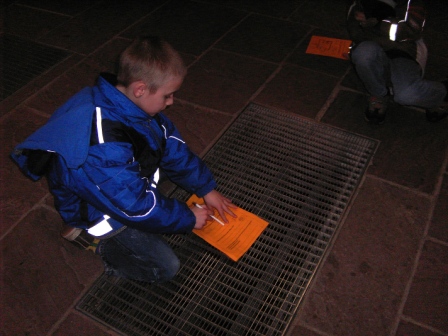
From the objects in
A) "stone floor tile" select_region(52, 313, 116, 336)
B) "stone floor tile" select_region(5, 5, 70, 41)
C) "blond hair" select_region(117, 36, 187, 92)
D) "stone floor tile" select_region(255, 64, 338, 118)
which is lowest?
"stone floor tile" select_region(52, 313, 116, 336)

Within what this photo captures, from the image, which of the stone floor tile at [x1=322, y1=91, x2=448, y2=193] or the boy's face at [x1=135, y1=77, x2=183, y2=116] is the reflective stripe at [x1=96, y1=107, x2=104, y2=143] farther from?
the stone floor tile at [x1=322, y1=91, x2=448, y2=193]

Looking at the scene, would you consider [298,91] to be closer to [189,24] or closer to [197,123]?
[197,123]

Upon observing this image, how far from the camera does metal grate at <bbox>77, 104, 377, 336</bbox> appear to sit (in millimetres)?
1979

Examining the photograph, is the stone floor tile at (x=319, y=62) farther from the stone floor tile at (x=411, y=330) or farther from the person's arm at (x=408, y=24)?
the stone floor tile at (x=411, y=330)

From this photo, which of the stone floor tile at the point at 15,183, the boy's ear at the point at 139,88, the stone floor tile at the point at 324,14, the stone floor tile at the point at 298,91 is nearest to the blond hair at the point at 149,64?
the boy's ear at the point at 139,88

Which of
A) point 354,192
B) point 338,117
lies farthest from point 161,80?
point 338,117

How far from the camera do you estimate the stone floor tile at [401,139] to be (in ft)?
8.30

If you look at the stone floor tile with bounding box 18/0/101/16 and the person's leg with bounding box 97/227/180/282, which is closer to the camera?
the person's leg with bounding box 97/227/180/282

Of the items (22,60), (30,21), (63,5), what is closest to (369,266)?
(22,60)

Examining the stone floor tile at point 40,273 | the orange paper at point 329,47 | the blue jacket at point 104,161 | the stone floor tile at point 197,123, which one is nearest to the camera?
the blue jacket at point 104,161

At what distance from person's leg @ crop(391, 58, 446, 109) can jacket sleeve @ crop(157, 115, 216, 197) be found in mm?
1474

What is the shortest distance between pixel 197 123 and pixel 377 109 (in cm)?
125

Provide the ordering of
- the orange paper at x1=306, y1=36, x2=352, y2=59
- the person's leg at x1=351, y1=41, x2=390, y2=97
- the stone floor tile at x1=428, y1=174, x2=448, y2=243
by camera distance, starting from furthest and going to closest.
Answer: the orange paper at x1=306, y1=36, x2=352, y2=59, the person's leg at x1=351, y1=41, x2=390, y2=97, the stone floor tile at x1=428, y1=174, x2=448, y2=243

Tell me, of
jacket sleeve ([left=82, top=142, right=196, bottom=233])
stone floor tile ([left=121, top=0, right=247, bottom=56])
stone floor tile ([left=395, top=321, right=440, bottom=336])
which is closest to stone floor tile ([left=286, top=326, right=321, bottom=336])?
stone floor tile ([left=395, top=321, right=440, bottom=336])
